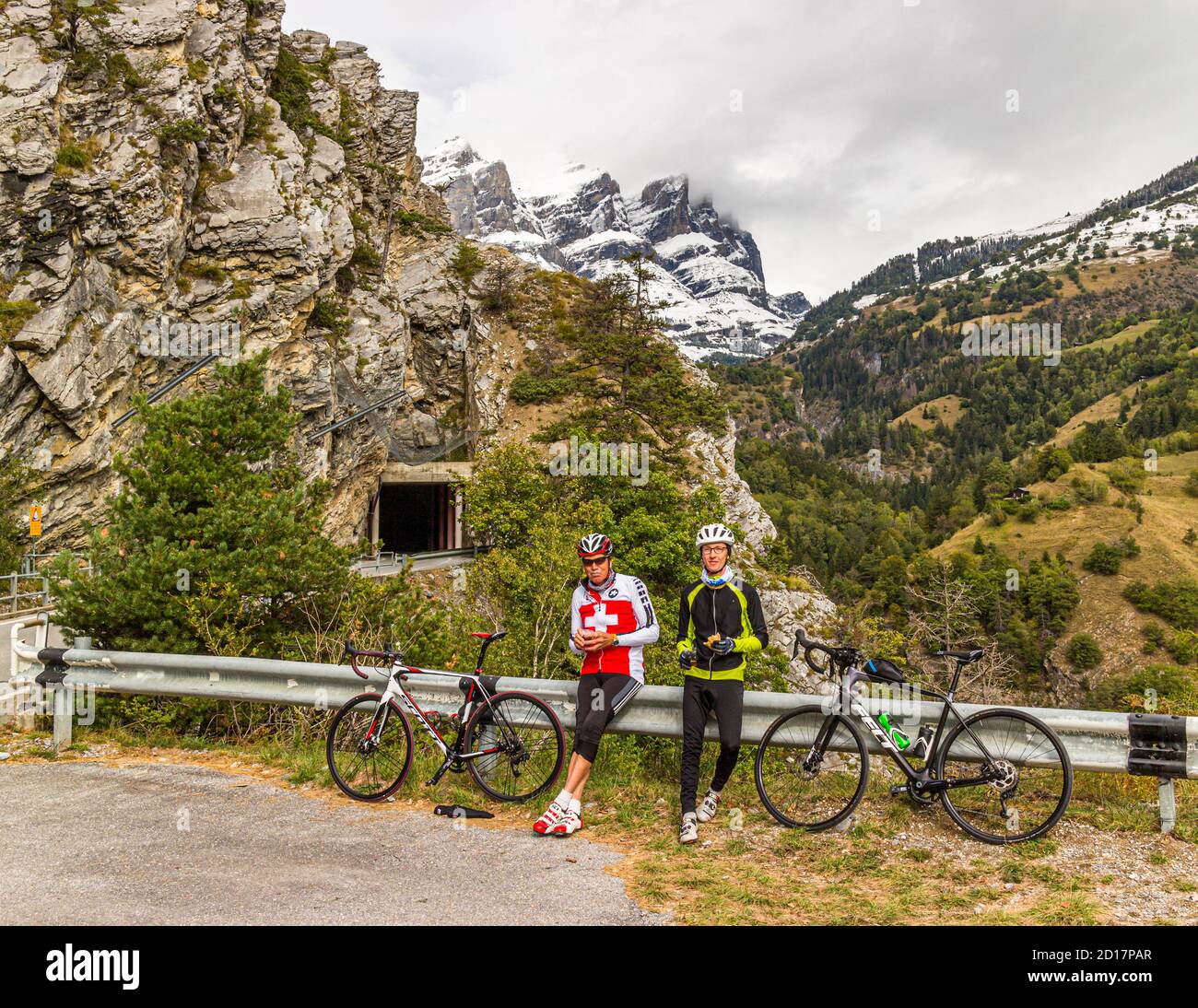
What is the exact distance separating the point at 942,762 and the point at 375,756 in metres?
4.49

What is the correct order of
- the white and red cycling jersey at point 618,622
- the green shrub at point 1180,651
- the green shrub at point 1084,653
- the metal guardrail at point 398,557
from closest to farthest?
the white and red cycling jersey at point 618,622 < the metal guardrail at point 398,557 < the green shrub at point 1180,651 < the green shrub at point 1084,653

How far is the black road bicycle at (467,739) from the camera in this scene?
6.43m

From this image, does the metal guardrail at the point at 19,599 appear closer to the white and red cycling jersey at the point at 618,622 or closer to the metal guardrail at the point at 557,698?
the metal guardrail at the point at 557,698

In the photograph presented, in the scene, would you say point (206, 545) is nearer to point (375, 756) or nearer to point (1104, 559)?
point (375, 756)

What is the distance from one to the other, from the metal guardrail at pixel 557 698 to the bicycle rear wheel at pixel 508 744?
0.70 feet

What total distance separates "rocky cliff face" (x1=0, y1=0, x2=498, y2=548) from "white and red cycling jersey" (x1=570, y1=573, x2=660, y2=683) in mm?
25871

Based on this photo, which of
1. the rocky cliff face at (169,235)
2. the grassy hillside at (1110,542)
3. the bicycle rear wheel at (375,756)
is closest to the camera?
the bicycle rear wheel at (375,756)

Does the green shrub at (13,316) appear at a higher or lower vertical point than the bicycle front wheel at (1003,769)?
higher

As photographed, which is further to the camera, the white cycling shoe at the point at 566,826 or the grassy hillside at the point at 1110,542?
the grassy hillside at the point at 1110,542

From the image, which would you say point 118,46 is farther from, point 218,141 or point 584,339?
point 584,339

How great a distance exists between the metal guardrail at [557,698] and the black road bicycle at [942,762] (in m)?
0.12

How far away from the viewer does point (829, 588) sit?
105 meters

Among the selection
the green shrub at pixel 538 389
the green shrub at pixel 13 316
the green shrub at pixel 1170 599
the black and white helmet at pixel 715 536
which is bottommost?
the green shrub at pixel 1170 599

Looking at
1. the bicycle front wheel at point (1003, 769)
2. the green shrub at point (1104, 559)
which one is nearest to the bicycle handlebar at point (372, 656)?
the bicycle front wheel at point (1003, 769)
